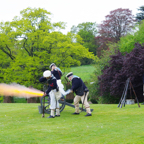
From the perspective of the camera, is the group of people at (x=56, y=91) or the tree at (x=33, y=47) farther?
the tree at (x=33, y=47)

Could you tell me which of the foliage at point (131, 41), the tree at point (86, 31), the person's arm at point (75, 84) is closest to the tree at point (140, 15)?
the tree at point (86, 31)

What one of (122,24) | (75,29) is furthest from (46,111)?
(75,29)

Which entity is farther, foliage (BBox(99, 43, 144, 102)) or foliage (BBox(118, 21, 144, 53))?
foliage (BBox(118, 21, 144, 53))

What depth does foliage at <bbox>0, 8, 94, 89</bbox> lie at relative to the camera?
94.2 ft

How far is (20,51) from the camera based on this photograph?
32.1m

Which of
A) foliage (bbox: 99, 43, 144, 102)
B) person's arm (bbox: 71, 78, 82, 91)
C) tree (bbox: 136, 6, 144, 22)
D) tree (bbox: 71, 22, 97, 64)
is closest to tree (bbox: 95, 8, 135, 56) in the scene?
tree (bbox: 136, 6, 144, 22)

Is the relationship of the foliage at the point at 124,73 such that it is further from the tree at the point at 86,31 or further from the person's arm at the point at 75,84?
the tree at the point at 86,31

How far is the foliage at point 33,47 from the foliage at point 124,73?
6.23m

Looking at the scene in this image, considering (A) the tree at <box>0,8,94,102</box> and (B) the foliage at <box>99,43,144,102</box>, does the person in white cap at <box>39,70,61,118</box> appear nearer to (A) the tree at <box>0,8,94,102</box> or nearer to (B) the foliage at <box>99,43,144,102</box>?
(B) the foliage at <box>99,43,144,102</box>

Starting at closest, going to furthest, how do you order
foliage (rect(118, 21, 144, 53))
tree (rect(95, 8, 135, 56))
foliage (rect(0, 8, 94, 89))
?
foliage (rect(118, 21, 144, 53))
foliage (rect(0, 8, 94, 89))
tree (rect(95, 8, 135, 56))

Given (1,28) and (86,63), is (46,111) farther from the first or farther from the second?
(86,63)

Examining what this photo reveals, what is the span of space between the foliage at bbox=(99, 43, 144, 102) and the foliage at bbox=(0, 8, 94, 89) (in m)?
6.23

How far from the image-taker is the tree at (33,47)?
28703 millimetres

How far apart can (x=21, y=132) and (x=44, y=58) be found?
2288cm
